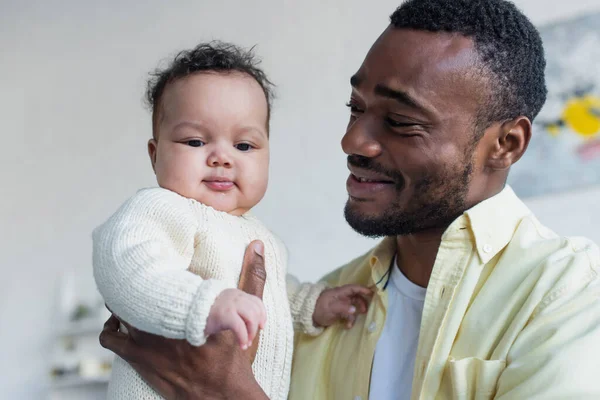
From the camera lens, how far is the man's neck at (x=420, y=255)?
1.50m

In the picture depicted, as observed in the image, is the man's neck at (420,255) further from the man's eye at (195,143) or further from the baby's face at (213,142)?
the man's eye at (195,143)

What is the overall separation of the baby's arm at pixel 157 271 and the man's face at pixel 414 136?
0.37 meters

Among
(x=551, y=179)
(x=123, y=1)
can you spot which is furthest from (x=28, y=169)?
(x=551, y=179)

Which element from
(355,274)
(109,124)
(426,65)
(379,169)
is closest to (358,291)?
(355,274)

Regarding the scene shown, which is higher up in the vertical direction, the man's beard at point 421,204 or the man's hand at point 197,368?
the man's beard at point 421,204

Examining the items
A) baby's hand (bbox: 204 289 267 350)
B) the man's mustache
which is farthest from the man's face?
baby's hand (bbox: 204 289 267 350)

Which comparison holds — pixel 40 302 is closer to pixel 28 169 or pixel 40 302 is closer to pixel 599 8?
pixel 28 169

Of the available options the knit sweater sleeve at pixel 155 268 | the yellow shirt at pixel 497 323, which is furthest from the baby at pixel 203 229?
the yellow shirt at pixel 497 323

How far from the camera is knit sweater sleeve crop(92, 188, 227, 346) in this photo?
1056mm

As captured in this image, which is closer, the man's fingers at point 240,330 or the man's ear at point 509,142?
the man's fingers at point 240,330

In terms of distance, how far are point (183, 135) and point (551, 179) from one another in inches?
66.8

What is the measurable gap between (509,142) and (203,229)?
67 centimetres

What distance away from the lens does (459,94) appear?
1.46 m

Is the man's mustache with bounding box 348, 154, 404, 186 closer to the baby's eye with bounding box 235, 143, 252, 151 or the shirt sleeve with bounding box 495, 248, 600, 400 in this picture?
the baby's eye with bounding box 235, 143, 252, 151
